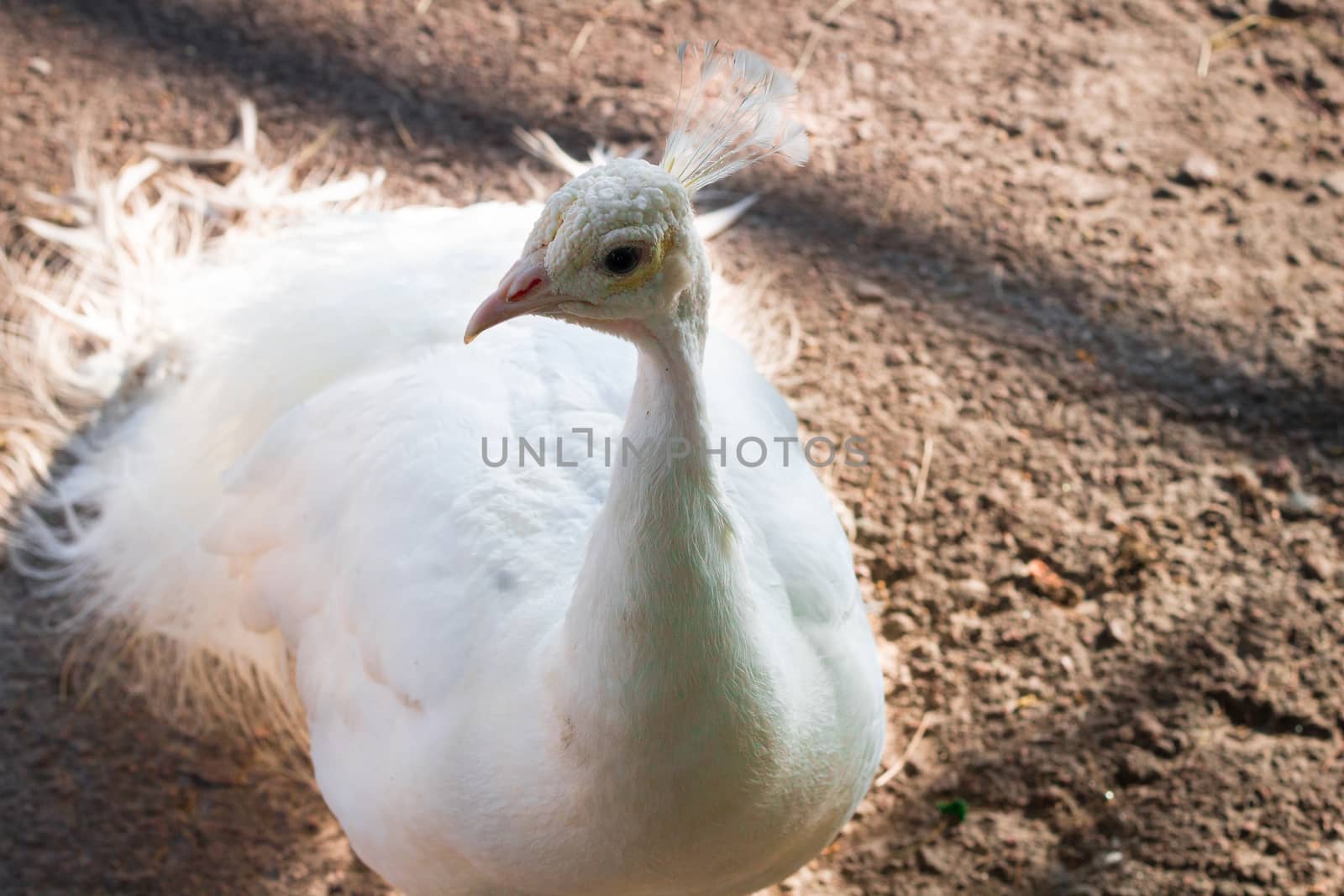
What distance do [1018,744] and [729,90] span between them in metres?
1.64

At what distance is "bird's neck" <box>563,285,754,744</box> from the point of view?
1241mm

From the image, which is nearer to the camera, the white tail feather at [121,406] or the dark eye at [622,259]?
the dark eye at [622,259]

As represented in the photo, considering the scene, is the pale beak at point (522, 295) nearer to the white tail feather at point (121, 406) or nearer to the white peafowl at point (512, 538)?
the white peafowl at point (512, 538)

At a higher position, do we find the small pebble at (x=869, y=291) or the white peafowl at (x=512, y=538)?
the small pebble at (x=869, y=291)

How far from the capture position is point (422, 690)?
A: 1.67m

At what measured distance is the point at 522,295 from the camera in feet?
3.87

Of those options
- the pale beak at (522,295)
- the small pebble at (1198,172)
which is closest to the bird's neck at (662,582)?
the pale beak at (522,295)

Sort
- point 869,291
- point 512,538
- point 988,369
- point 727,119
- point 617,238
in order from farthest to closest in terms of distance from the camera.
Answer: point 869,291
point 988,369
point 512,538
point 727,119
point 617,238

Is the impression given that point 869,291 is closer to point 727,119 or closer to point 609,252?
point 727,119

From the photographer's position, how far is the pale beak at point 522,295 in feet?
3.83

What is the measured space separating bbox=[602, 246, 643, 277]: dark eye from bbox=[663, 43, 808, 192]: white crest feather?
20 cm

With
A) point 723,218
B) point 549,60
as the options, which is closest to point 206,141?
point 549,60

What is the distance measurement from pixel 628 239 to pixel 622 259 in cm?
2

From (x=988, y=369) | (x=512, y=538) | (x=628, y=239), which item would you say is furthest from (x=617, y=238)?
(x=988, y=369)
